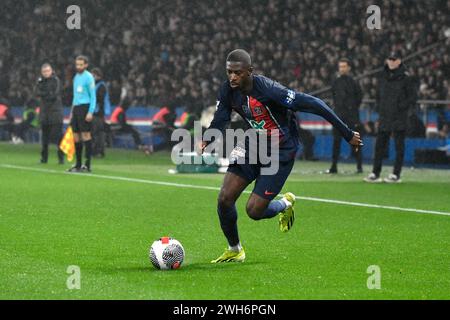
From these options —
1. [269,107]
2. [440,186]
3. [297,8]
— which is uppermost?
[297,8]

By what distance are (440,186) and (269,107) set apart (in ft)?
35.5

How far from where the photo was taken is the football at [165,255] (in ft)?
34.7

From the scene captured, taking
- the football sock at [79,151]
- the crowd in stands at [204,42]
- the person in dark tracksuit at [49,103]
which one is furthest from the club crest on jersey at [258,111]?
the crowd in stands at [204,42]

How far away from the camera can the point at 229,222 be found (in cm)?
1120

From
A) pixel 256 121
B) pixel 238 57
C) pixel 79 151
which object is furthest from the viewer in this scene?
pixel 79 151

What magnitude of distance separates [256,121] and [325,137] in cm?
1888

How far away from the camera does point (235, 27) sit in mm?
37125

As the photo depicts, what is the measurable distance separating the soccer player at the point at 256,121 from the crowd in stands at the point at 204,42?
724 inches

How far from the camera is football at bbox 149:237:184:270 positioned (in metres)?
10.6

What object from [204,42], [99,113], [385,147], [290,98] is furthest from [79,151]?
[204,42]

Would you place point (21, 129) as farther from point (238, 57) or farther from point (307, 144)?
point (238, 57)

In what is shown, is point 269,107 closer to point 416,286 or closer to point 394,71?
point 416,286

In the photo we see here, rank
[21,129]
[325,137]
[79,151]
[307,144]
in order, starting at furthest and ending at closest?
[21,129] → [325,137] → [307,144] → [79,151]
